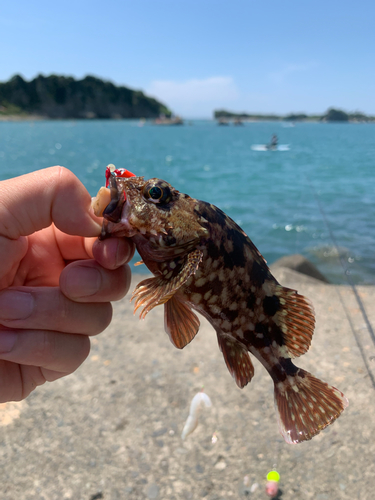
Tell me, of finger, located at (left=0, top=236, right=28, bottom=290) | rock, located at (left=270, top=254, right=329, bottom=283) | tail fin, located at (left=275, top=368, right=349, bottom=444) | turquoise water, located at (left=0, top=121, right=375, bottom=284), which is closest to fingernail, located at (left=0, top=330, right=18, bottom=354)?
finger, located at (left=0, top=236, right=28, bottom=290)

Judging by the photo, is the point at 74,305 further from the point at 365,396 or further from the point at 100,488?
the point at 365,396

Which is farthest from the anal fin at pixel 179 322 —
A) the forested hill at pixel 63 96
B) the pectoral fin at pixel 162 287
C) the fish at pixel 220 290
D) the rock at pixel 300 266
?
the forested hill at pixel 63 96

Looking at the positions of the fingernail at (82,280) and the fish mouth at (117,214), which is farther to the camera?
the fingernail at (82,280)

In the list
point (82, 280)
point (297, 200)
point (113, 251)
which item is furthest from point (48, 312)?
point (297, 200)

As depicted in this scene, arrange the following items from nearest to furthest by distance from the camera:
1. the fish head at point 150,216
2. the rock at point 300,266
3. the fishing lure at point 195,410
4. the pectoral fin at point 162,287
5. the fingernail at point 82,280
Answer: the pectoral fin at point 162,287, the fish head at point 150,216, the fingernail at point 82,280, the fishing lure at point 195,410, the rock at point 300,266

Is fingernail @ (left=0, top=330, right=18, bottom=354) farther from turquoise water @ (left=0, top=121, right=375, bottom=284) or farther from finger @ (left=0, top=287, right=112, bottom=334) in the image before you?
turquoise water @ (left=0, top=121, right=375, bottom=284)

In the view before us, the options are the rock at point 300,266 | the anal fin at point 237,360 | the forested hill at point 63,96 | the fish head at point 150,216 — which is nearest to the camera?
the fish head at point 150,216

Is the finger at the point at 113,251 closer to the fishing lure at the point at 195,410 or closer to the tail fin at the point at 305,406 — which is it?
the tail fin at the point at 305,406

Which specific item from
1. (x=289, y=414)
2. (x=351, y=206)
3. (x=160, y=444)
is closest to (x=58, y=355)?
(x=289, y=414)
